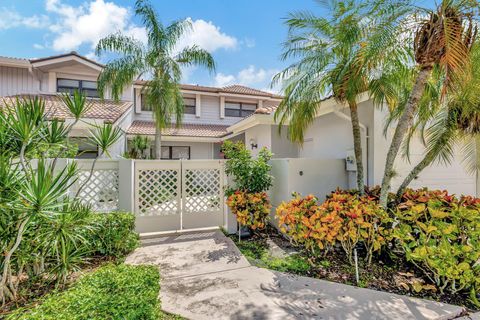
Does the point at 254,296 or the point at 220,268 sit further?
the point at 220,268

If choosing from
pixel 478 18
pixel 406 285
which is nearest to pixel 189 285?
pixel 406 285

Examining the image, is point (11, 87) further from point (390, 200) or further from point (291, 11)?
point (390, 200)

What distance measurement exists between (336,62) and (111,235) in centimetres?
651

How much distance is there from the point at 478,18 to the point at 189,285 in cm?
714

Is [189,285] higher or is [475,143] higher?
[475,143]

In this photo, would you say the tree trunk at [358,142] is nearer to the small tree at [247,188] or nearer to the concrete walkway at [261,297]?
the small tree at [247,188]

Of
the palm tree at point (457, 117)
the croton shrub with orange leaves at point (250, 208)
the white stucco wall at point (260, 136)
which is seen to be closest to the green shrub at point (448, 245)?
the palm tree at point (457, 117)

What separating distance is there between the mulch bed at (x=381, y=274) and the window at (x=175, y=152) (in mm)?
13575

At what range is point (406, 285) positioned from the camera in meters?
4.14

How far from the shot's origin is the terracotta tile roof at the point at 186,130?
15.8m

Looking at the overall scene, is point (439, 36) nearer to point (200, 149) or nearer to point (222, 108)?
point (200, 149)

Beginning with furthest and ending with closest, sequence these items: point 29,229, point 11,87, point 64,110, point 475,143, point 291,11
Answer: point 11,87
point 64,110
point 475,143
point 291,11
point 29,229

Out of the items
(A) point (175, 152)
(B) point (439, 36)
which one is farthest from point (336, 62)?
(A) point (175, 152)

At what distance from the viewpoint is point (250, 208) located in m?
6.41
